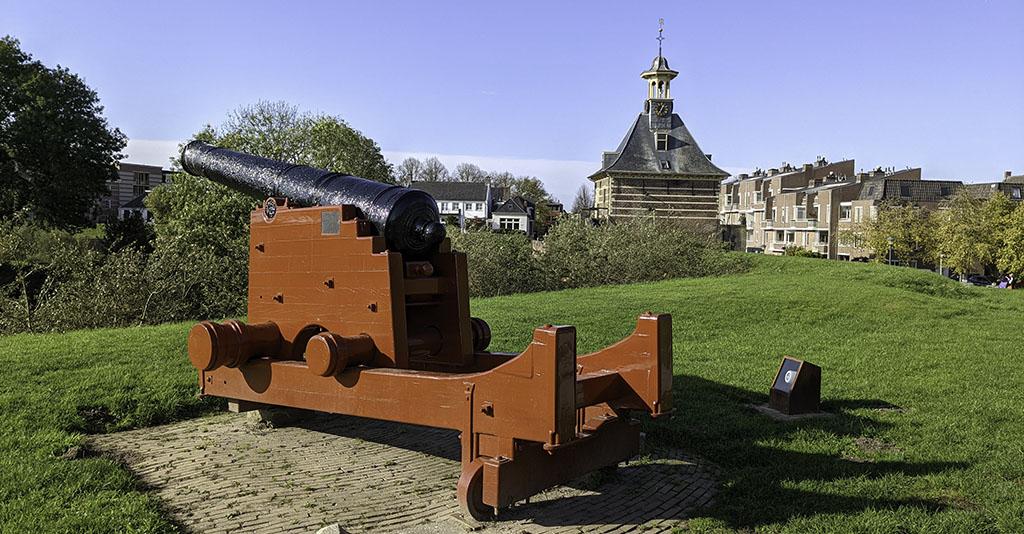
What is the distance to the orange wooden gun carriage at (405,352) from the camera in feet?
13.2

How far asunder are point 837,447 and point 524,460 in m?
2.85

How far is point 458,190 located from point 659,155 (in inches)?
1880

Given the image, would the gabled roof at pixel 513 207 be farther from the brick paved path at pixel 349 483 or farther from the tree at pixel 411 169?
the brick paved path at pixel 349 483

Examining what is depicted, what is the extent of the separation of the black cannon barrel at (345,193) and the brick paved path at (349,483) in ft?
4.91

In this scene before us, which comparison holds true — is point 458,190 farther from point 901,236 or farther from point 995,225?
point 995,225

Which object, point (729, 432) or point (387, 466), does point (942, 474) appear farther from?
point (387, 466)

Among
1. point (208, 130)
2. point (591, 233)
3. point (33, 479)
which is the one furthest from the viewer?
point (208, 130)

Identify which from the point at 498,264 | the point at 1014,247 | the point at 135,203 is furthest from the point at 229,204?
the point at 135,203

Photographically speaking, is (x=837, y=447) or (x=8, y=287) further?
(x=8, y=287)

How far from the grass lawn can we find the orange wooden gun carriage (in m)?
0.87

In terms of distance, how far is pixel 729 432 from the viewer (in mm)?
6062

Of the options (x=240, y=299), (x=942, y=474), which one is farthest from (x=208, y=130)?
(x=942, y=474)

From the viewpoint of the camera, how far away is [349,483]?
477 centimetres

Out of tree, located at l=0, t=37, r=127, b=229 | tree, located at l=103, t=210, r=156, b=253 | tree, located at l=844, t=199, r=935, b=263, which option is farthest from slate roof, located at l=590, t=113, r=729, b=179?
tree, located at l=0, t=37, r=127, b=229
